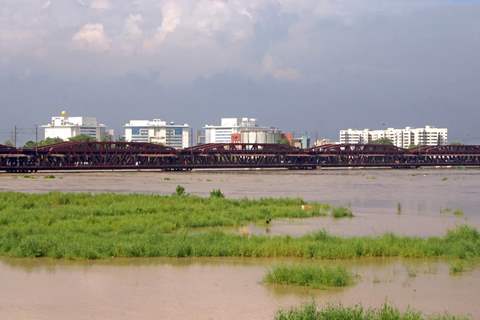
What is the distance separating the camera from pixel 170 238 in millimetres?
19516

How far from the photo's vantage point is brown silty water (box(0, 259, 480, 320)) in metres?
12.2

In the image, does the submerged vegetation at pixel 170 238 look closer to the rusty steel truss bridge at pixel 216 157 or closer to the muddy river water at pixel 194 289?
the muddy river water at pixel 194 289

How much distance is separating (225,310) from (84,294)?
2807mm

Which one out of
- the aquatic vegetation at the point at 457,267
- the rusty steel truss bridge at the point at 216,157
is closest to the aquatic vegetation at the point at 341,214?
the aquatic vegetation at the point at 457,267

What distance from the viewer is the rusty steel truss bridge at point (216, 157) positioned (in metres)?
89.1

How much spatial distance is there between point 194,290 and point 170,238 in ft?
18.4

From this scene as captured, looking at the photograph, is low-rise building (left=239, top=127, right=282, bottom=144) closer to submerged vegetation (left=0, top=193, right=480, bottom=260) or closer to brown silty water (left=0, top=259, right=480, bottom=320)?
submerged vegetation (left=0, top=193, right=480, bottom=260)

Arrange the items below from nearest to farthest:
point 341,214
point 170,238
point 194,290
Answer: point 194,290 → point 170,238 → point 341,214

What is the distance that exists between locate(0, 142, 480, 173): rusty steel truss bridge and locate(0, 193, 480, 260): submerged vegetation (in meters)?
59.9

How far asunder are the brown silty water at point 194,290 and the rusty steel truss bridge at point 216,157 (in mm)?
70232

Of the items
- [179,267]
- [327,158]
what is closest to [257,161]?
[327,158]

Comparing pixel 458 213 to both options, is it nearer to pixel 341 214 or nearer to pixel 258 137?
pixel 341 214

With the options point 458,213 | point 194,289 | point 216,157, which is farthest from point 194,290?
point 216,157

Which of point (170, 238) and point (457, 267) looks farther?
point (170, 238)
